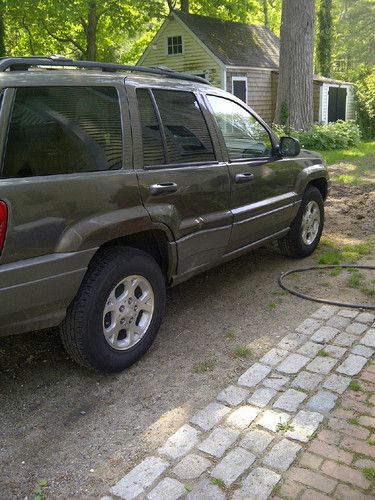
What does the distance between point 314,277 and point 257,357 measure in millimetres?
1878

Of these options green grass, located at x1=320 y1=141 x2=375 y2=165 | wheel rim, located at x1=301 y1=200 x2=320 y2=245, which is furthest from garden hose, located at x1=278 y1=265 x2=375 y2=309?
green grass, located at x1=320 y1=141 x2=375 y2=165

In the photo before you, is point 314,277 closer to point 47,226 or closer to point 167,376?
point 167,376

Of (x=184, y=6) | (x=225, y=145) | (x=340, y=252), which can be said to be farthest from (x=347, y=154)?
(x=184, y=6)

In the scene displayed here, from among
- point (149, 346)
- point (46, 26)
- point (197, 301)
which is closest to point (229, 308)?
point (197, 301)

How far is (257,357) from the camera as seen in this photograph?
3.60 metres

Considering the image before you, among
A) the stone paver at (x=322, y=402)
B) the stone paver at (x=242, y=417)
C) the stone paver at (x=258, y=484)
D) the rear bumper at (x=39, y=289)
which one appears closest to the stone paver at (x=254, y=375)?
the stone paver at (x=242, y=417)

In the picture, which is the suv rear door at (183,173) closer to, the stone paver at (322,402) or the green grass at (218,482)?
the stone paver at (322,402)

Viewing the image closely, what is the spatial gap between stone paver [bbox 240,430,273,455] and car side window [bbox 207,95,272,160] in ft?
7.66

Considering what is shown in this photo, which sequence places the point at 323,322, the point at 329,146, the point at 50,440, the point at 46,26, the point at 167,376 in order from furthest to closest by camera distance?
the point at 46,26 → the point at 329,146 → the point at 323,322 → the point at 167,376 → the point at 50,440

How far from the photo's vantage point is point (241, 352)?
3.66m

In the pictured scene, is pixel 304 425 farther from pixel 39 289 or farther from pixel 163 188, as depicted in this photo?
pixel 163 188

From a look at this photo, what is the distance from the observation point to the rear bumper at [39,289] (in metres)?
2.69

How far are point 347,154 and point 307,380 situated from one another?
41.6 ft

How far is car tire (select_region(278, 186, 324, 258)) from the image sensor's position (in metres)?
5.55
